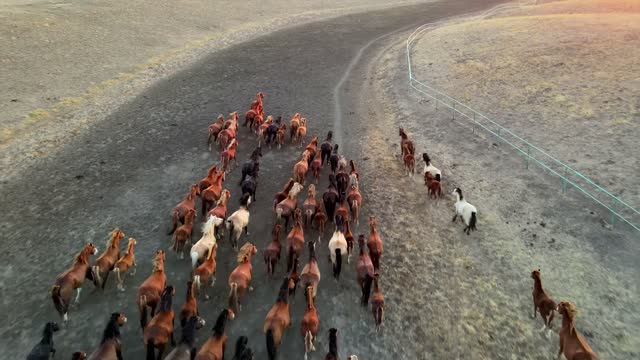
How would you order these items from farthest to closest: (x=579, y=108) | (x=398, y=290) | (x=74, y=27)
Answer: (x=74, y=27), (x=579, y=108), (x=398, y=290)

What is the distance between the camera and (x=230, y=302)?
1101cm

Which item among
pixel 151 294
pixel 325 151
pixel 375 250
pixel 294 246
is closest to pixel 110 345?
pixel 151 294

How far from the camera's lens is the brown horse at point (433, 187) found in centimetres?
1586

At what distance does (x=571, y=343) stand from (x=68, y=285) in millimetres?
10713

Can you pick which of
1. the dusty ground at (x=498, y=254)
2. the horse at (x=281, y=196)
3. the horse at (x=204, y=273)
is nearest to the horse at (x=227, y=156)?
the horse at (x=281, y=196)

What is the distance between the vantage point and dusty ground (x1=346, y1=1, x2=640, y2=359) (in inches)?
428

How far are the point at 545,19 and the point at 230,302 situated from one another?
3235 centimetres

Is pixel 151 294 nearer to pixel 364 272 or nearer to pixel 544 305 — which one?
pixel 364 272

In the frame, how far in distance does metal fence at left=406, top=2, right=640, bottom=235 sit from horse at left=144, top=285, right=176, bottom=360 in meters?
13.0

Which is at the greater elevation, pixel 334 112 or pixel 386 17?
pixel 386 17

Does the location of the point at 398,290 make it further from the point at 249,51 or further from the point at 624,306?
the point at 249,51

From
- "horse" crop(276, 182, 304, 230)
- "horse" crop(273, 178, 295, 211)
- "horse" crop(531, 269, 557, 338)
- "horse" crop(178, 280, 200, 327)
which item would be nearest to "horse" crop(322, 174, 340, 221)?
"horse" crop(276, 182, 304, 230)

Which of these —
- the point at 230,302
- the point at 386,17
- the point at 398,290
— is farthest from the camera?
the point at 386,17

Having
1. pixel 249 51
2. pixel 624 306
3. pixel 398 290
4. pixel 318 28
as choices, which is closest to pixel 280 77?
pixel 249 51
